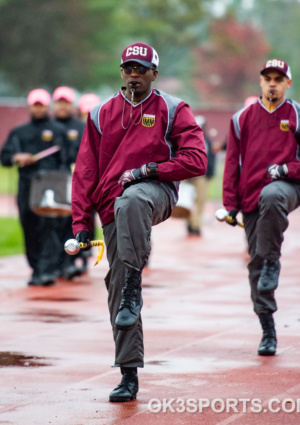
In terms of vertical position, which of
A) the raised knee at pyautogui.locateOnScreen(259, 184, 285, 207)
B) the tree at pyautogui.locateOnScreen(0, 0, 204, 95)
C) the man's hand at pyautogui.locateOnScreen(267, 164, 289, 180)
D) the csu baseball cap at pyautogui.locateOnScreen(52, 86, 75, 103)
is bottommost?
the raised knee at pyautogui.locateOnScreen(259, 184, 285, 207)

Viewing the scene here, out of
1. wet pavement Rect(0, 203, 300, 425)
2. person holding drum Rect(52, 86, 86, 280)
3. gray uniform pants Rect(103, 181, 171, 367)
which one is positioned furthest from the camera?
person holding drum Rect(52, 86, 86, 280)

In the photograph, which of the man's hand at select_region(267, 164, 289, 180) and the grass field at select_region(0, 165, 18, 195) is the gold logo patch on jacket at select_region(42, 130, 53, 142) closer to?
the man's hand at select_region(267, 164, 289, 180)

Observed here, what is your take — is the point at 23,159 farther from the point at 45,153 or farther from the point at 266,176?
the point at 266,176

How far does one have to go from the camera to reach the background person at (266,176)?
7.56 m

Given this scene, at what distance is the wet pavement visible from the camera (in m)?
5.87

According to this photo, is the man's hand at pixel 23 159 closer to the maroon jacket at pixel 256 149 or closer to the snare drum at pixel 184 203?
the snare drum at pixel 184 203

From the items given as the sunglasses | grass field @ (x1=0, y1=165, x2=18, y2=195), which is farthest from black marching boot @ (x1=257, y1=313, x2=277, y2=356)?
grass field @ (x1=0, y1=165, x2=18, y2=195)

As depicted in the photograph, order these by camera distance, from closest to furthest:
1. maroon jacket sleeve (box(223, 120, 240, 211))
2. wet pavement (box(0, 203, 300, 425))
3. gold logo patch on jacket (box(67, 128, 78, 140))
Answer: wet pavement (box(0, 203, 300, 425)), maroon jacket sleeve (box(223, 120, 240, 211)), gold logo patch on jacket (box(67, 128, 78, 140))

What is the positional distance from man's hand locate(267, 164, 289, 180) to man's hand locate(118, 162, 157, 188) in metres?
1.61

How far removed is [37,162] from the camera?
12359mm

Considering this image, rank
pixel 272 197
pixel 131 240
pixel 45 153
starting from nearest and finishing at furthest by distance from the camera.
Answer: pixel 131 240 → pixel 272 197 → pixel 45 153

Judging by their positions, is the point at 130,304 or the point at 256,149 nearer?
the point at 130,304

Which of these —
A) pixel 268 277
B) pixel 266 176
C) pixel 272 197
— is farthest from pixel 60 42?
pixel 272 197

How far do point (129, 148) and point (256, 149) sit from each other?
1.72 m
